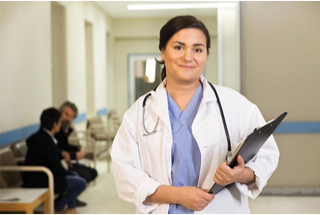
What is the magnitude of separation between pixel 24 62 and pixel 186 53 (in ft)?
7.96

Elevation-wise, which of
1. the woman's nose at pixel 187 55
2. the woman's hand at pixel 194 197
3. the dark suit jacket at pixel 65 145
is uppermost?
the woman's nose at pixel 187 55

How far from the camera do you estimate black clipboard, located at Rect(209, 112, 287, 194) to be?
0.94 meters

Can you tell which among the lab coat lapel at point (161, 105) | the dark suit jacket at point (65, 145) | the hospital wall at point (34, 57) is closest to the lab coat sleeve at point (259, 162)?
the lab coat lapel at point (161, 105)

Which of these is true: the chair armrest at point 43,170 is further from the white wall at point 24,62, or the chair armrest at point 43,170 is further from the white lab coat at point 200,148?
the white lab coat at point 200,148

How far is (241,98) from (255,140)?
19 centimetres

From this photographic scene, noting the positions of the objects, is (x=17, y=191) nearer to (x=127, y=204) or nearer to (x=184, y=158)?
(x=127, y=204)

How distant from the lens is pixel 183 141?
110 centimetres

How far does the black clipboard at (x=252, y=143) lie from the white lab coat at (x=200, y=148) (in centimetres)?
6

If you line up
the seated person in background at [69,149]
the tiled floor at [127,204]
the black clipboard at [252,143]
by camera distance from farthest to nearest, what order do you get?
the seated person in background at [69,149], the tiled floor at [127,204], the black clipboard at [252,143]

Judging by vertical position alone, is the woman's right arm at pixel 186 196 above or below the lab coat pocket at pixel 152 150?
below

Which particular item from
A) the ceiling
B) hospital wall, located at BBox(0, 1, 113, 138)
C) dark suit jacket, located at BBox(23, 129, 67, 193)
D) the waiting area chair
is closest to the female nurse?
the ceiling

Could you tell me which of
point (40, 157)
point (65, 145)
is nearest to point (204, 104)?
point (40, 157)

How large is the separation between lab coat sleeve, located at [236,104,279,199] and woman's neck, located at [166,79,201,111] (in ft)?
0.55

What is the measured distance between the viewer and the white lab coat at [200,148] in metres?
1.09
